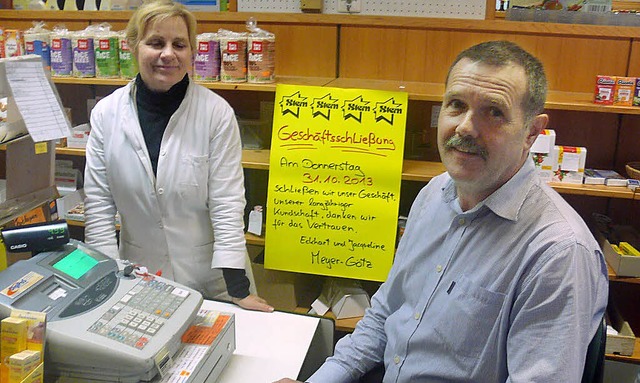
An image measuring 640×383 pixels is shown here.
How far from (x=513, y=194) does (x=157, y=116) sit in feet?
3.86

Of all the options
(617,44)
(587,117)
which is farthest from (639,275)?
(617,44)

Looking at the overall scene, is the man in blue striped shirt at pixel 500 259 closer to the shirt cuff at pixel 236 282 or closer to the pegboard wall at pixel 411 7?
the shirt cuff at pixel 236 282

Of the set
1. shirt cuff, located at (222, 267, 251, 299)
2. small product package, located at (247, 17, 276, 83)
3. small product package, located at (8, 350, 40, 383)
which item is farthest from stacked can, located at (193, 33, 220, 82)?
small product package, located at (8, 350, 40, 383)

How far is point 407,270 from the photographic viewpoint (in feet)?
4.87

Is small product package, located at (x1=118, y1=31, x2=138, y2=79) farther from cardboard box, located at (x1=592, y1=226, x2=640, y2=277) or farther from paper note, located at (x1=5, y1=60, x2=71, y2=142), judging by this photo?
cardboard box, located at (x1=592, y1=226, x2=640, y2=277)

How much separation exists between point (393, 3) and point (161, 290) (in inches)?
77.0

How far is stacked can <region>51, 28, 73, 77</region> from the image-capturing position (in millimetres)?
2738

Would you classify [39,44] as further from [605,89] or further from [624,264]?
[624,264]

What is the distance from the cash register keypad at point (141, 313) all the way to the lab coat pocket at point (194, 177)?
0.59 metres

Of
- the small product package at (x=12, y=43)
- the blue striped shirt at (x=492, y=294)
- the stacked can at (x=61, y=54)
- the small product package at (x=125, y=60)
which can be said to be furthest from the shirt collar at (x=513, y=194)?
the small product package at (x=12, y=43)

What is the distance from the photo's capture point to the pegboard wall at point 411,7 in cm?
266

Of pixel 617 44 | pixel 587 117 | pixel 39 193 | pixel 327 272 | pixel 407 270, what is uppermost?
pixel 617 44

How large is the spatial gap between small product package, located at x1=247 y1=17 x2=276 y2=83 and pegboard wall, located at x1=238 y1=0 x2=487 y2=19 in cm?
32

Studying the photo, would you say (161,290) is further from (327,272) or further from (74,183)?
(74,183)
